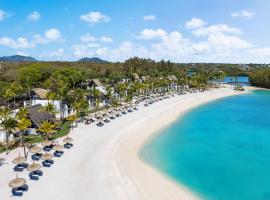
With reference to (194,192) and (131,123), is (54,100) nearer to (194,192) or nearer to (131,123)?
(131,123)

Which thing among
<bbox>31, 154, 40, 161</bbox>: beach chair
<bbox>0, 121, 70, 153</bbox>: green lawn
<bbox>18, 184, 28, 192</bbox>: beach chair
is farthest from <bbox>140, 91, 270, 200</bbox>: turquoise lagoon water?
<bbox>18, 184, 28, 192</bbox>: beach chair

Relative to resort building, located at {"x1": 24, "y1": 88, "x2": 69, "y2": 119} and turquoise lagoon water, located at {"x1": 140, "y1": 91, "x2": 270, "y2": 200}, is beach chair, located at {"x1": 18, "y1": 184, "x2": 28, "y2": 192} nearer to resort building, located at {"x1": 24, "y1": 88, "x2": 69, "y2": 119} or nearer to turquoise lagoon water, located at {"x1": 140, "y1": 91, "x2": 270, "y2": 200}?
turquoise lagoon water, located at {"x1": 140, "y1": 91, "x2": 270, "y2": 200}

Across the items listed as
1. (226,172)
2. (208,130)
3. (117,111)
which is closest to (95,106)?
(117,111)

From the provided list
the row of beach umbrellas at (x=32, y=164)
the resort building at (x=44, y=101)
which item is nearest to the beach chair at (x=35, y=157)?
the row of beach umbrellas at (x=32, y=164)

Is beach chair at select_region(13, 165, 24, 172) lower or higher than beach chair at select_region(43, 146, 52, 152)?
lower

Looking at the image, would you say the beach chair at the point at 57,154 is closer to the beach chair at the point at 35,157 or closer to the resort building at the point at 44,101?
the beach chair at the point at 35,157

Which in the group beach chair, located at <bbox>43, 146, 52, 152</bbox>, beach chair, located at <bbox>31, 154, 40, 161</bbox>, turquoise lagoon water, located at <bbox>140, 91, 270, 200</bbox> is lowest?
turquoise lagoon water, located at <bbox>140, 91, 270, 200</bbox>
